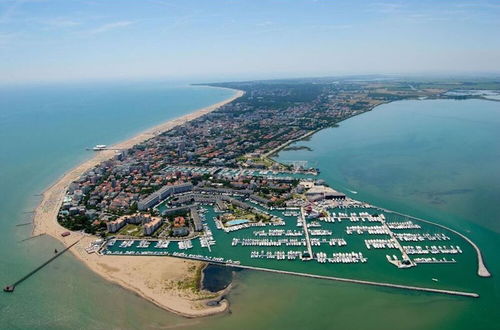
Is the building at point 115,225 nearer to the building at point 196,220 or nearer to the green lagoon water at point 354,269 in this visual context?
the green lagoon water at point 354,269

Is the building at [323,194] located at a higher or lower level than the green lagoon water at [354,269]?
higher

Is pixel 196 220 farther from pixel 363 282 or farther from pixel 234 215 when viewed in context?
pixel 363 282

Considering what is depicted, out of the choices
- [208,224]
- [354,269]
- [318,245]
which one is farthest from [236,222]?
[354,269]

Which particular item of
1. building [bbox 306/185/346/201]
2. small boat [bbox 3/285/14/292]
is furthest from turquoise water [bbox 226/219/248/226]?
small boat [bbox 3/285/14/292]

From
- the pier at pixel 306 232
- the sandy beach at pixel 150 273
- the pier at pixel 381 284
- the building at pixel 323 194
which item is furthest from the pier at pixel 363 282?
the building at pixel 323 194

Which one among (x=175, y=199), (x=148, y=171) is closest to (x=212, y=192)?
(x=175, y=199)

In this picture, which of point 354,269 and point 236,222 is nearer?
point 354,269

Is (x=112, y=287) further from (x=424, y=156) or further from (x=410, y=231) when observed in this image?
(x=424, y=156)

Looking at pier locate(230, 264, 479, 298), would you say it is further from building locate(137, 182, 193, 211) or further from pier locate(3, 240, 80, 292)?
building locate(137, 182, 193, 211)
